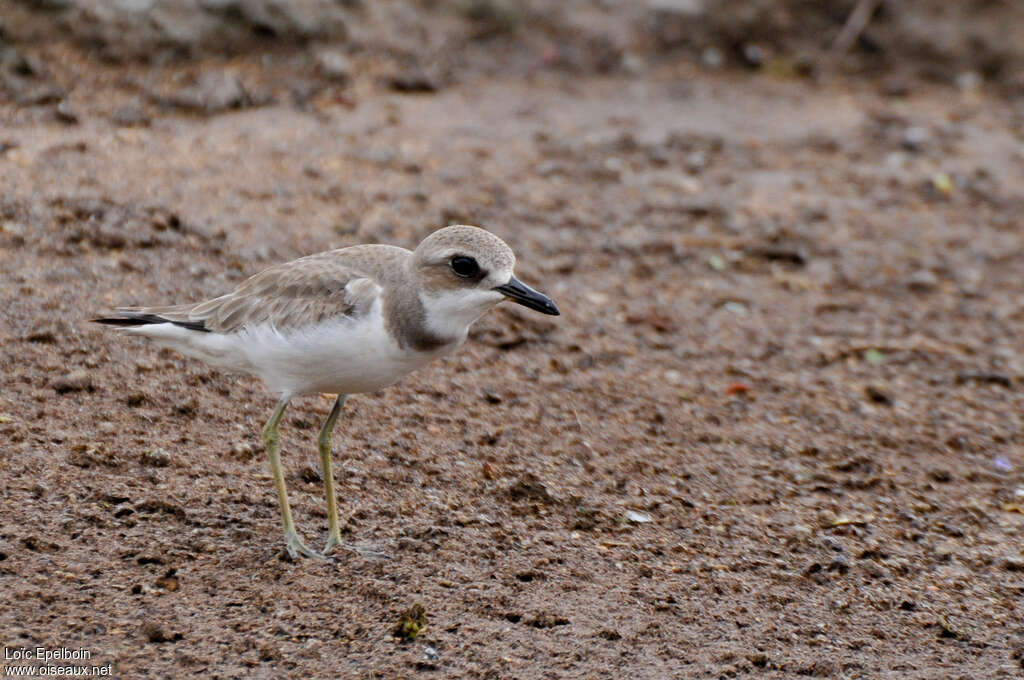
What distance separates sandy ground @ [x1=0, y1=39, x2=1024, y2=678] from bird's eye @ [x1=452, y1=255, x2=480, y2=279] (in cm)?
115

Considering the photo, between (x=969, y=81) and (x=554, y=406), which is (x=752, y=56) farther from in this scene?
(x=554, y=406)

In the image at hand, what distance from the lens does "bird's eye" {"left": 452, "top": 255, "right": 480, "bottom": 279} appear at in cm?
452

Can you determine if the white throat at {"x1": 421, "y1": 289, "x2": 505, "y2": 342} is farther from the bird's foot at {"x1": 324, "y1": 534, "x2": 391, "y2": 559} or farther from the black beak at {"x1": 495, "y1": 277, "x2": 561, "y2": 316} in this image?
the bird's foot at {"x1": 324, "y1": 534, "x2": 391, "y2": 559}

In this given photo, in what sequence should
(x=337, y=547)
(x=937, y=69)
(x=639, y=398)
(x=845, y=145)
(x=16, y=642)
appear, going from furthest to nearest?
(x=937, y=69), (x=845, y=145), (x=639, y=398), (x=337, y=547), (x=16, y=642)

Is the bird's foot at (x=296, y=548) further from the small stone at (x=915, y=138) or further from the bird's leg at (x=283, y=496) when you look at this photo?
the small stone at (x=915, y=138)

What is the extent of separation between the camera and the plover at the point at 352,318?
14.6ft

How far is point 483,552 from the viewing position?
16.1 ft

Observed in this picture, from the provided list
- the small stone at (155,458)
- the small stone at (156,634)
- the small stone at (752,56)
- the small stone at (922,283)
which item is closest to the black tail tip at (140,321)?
the small stone at (155,458)

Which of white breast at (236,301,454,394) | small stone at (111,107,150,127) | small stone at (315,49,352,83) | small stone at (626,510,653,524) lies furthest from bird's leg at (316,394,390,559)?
small stone at (315,49,352,83)

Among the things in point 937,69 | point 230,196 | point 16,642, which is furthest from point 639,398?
point 937,69

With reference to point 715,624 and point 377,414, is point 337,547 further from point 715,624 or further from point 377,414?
point 715,624

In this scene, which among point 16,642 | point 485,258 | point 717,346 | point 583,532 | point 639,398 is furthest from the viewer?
point 717,346

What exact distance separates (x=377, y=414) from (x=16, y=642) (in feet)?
7.41

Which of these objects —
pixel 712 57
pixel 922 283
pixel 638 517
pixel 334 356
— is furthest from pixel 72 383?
pixel 712 57
